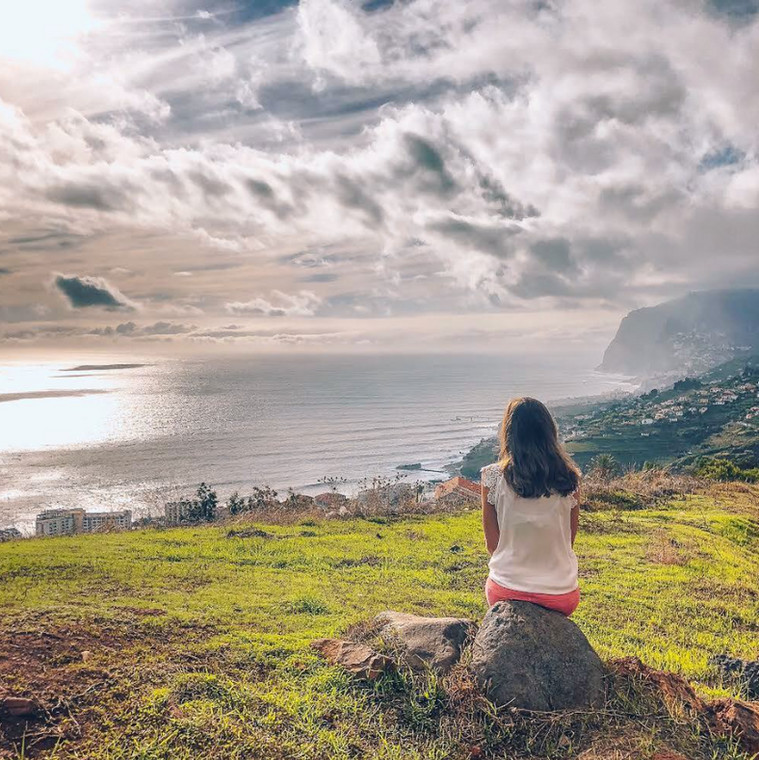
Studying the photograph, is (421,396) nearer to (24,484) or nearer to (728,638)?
(24,484)

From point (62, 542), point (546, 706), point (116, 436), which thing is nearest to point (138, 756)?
point (546, 706)

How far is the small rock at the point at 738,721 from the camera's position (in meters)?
3.61

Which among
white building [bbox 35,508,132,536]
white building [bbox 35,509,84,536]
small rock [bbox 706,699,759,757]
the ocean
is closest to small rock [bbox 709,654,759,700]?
small rock [bbox 706,699,759,757]

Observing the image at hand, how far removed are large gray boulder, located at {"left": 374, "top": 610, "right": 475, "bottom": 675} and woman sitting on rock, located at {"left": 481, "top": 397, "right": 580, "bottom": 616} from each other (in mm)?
635

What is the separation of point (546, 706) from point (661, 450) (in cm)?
7430

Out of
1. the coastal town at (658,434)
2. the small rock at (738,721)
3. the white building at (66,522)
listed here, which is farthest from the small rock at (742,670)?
the white building at (66,522)

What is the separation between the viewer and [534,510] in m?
4.35

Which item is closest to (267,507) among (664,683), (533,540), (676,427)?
(533,540)

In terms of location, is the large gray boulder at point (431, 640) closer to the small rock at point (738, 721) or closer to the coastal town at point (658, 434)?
the small rock at point (738, 721)

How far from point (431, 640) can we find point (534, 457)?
195 cm

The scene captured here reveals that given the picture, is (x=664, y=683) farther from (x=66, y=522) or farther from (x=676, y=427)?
(x=676, y=427)

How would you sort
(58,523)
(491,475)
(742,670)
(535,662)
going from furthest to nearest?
1. (58,523)
2. (742,670)
3. (491,475)
4. (535,662)

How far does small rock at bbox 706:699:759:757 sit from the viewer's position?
361cm

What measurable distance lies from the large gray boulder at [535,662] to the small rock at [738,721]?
0.77 meters
